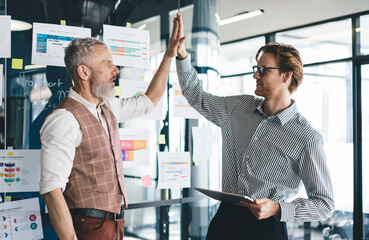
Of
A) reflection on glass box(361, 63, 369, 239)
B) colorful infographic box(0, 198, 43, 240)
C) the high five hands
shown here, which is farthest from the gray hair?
reflection on glass box(361, 63, 369, 239)

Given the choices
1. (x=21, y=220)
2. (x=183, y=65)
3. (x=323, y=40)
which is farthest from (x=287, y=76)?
(x=323, y=40)

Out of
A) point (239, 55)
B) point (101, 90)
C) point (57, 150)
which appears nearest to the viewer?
point (57, 150)

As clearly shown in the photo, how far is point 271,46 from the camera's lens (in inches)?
77.2

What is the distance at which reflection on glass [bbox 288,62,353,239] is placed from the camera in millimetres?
5352

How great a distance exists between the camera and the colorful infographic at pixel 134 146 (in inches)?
107

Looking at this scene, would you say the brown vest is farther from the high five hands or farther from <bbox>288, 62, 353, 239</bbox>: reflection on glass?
<bbox>288, 62, 353, 239</bbox>: reflection on glass

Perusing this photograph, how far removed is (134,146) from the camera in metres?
2.78

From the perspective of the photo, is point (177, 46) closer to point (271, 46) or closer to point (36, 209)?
point (271, 46)

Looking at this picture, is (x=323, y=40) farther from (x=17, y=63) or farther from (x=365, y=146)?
(x=17, y=63)

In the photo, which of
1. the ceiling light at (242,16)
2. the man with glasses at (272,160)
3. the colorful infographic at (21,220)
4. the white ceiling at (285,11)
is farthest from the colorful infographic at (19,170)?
the ceiling light at (242,16)

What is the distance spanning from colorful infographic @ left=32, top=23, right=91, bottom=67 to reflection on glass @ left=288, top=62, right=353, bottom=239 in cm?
421

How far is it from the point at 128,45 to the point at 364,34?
3.77 metres

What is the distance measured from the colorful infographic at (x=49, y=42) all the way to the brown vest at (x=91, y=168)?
69cm

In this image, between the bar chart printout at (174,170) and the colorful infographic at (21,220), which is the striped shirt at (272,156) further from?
the colorful infographic at (21,220)
